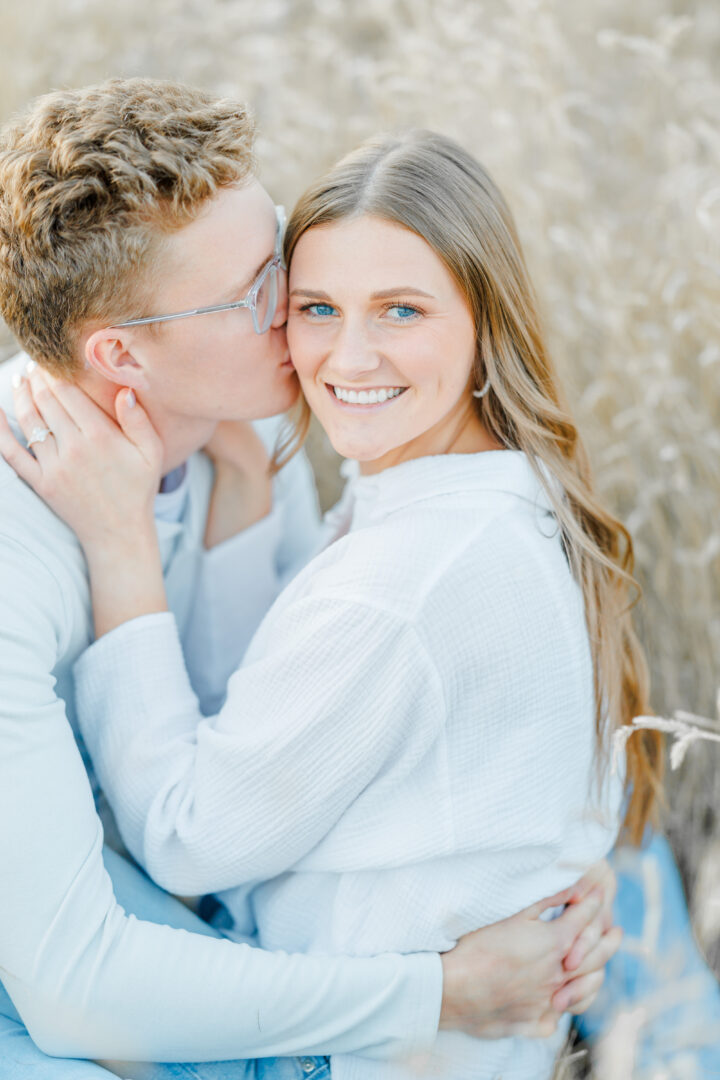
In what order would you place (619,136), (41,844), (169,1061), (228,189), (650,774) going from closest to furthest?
(41,844) → (169,1061) → (228,189) → (650,774) → (619,136)

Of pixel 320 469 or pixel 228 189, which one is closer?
pixel 228 189

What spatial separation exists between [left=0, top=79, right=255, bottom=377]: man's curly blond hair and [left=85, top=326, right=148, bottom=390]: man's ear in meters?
0.04

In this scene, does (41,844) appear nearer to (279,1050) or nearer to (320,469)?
(279,1050)

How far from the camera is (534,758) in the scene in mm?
1697

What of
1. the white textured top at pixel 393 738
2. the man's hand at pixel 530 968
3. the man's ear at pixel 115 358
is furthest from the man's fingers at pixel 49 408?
the man's hand at pixel 530 968

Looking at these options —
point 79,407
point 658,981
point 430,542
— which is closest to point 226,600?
point 79,407

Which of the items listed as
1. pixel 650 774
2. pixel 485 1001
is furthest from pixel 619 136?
pixel 485 1001

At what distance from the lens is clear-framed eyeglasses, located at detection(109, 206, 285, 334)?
1845 mm

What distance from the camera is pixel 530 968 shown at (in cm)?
175

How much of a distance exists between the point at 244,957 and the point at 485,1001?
0.43 metres

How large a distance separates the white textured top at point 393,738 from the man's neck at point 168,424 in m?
0.43

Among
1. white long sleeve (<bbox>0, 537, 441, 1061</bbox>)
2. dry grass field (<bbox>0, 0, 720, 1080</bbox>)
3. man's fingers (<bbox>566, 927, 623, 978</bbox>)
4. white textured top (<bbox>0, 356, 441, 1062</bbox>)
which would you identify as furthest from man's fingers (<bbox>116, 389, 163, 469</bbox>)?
man's fingers (<bbox>566, 927, 623, 978</bbox>)

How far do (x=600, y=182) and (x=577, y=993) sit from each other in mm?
3287

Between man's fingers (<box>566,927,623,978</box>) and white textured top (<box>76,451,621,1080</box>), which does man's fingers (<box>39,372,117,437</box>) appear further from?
man's fingers (<box>566,927,623,978</box>)
